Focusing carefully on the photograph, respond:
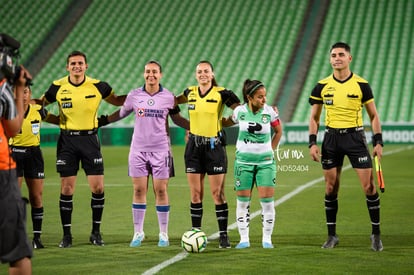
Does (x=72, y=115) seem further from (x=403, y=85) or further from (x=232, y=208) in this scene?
(x=403, y=85)

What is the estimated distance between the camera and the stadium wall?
30.4 meters

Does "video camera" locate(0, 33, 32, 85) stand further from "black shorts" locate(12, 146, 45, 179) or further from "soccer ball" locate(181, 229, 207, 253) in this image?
"black shorts" locate(12, 146, 45, 179)

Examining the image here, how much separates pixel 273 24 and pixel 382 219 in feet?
91.1

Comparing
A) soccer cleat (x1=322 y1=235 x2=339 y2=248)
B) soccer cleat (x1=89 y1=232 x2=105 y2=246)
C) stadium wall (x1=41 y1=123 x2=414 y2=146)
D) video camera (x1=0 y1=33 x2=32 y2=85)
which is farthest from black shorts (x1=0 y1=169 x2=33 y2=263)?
stadium wall (x1=41 y1=123 x2=414 y2=146)

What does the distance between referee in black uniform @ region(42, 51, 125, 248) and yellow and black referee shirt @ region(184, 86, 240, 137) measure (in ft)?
3.68

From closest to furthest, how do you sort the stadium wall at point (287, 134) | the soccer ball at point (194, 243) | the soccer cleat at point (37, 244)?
the soccer ball at point (194, 243)
the soccer cleat at point (37, 244)
the stadium wall at point (287, 134)

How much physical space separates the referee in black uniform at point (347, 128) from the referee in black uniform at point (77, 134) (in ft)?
8.52

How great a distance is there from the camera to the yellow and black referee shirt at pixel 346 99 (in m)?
9.55

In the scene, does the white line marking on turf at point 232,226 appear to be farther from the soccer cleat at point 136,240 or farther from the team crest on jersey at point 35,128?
the team crest on jersey at point 35,128

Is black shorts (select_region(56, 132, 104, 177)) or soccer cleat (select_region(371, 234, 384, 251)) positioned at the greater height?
black shorts (select_region(56, 132, 104, 177))

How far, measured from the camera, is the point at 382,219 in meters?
12.2

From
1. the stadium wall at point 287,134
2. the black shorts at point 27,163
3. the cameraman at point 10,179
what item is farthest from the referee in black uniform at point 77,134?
the stadium wall at point 287,134

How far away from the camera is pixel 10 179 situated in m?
5.97

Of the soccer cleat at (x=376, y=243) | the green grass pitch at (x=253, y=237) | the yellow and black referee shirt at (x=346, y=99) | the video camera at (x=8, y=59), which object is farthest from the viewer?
the yellow and black referee shirt at (x=346, y=99)
